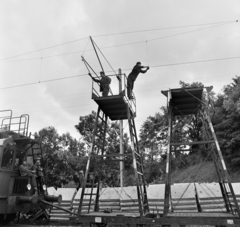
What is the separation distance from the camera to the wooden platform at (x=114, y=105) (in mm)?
9586

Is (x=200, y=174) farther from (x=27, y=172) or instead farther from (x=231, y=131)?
(x=27, y=172)

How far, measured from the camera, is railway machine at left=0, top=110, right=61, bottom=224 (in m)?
9.20

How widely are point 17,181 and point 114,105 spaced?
5189 millimetres

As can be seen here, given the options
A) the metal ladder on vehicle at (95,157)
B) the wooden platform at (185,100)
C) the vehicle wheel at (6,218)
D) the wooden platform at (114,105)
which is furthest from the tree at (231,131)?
the vehicle wheel at (6,218)

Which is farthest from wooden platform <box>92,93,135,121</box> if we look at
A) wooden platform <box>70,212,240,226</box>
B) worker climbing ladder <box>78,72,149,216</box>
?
wooden platform <box>70,212,240,226</box>

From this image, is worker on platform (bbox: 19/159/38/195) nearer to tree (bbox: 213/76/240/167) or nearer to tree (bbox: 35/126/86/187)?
tree (bbox: 35/126/86/187)

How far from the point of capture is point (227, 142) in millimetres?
22594

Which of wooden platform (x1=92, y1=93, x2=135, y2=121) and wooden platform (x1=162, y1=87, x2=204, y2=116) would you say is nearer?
wooden platform (x1=162, y1=87, x2=204, y2=116)

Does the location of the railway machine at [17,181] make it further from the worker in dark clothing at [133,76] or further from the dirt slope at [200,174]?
the dirt slope at [200,174]

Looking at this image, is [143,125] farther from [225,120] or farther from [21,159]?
[21,159]

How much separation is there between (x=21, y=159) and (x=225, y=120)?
66.6 feet

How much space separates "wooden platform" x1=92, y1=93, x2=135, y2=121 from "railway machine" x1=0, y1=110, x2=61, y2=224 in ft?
11.6

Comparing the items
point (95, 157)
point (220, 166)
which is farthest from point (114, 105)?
point (220, 166)

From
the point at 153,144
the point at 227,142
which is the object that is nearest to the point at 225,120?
the point at 227,142
